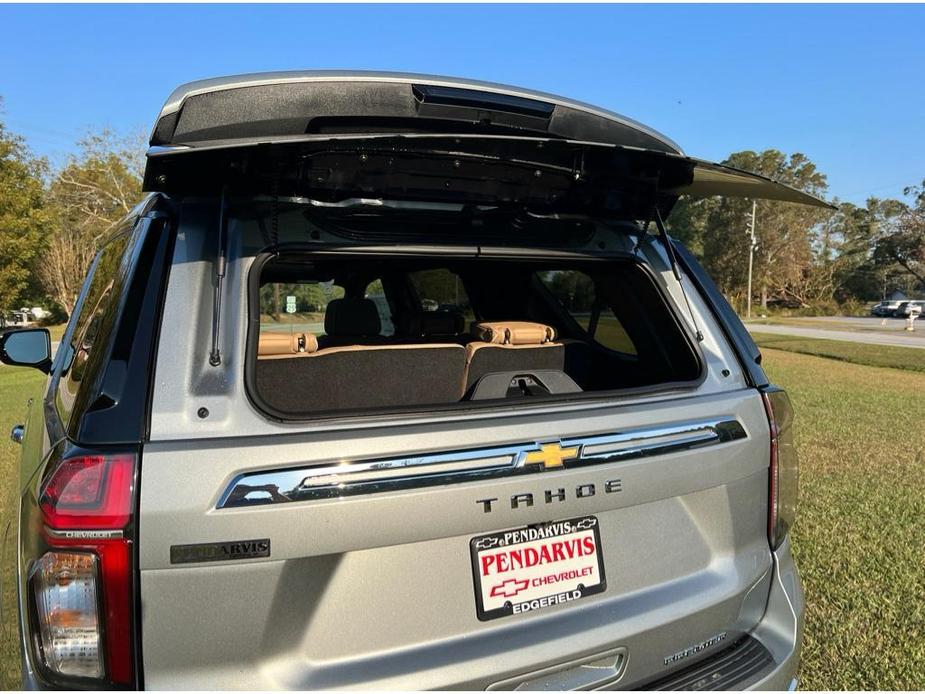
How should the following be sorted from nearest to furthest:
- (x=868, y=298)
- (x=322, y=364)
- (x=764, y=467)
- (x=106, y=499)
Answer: (x=106, y=499) < (x=764, y=467) < (x=322, y=364) < (x=868, y=298)

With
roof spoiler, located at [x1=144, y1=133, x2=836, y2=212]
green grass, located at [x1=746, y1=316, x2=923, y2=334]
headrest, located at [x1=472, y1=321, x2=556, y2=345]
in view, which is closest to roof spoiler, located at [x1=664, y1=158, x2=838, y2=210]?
roof spoiler, located at [x1=144, y1=133, x2=836, y2=212]

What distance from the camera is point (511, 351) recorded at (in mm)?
2514

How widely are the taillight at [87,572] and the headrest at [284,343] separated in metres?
0.86

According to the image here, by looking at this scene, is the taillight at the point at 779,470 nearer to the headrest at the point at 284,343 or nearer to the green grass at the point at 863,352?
the headrest at the point at 284,343

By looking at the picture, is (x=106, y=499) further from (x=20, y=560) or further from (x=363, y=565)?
Result: (x=363, y=565)

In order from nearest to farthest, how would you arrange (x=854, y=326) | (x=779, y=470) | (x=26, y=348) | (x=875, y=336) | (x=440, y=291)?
(x=779, y=470), (x=26, y=348), (x=440, y=291), (x=875, y=336), (x=854, y=326)

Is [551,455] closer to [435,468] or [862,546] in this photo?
[435,468]

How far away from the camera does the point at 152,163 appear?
145 centimetres

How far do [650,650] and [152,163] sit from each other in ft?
5.55

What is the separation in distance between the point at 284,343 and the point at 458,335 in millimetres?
1221

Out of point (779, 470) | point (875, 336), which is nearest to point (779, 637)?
point (779, 470)

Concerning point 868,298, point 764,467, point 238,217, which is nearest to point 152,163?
point 238,217

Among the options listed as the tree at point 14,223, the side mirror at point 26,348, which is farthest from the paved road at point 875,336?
the tree at point 14,223

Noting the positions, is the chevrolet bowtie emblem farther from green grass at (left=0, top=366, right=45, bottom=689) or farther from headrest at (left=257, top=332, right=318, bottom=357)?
green grass at (left=0, top=366, right=45, bottom=689)
